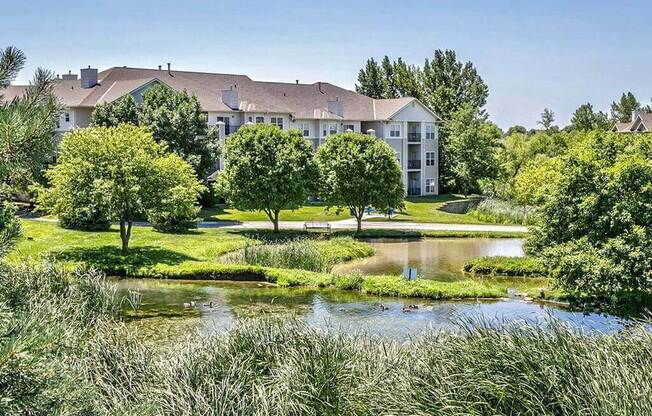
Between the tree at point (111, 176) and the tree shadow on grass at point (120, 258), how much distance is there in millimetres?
1340

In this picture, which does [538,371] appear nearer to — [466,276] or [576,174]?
[576,174]

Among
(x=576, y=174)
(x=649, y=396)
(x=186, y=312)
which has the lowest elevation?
(x=186, y=312)

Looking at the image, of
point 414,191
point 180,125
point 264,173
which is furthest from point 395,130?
point 264,173

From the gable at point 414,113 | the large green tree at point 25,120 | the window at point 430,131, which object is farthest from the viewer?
the window at point 430,131

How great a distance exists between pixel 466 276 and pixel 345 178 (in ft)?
49.5

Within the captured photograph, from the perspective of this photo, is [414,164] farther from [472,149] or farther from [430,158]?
[472,149]

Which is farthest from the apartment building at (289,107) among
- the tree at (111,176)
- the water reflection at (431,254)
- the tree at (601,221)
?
the tree at (601,221)

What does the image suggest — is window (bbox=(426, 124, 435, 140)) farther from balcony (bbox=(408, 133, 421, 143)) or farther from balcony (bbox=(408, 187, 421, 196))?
balcony (bbox=(408, 187, 421, 196))

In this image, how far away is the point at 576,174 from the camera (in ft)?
74.3

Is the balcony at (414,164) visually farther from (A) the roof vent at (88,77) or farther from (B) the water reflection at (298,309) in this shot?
(B) the water reflection at (298,309)

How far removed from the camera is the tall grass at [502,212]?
48.6m

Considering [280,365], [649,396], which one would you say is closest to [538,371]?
[649,396]

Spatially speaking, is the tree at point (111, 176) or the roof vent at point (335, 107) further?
the roof vent at point (335, 107)

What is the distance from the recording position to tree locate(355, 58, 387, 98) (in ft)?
265
